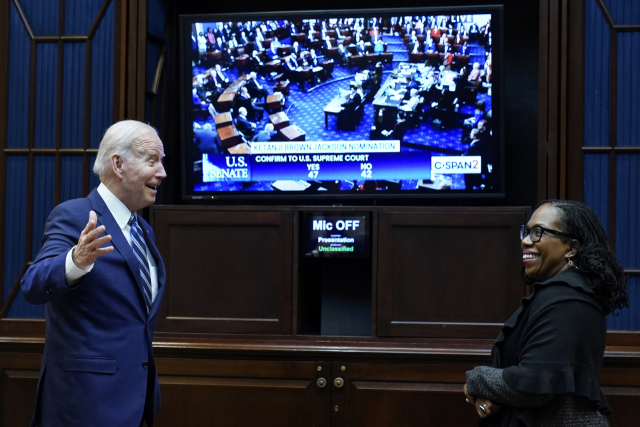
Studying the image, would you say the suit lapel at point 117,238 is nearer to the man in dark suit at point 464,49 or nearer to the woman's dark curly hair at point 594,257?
the woman's dark curly hair at point 594,257

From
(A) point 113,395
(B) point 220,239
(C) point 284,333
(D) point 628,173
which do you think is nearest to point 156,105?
(B) point 220,239

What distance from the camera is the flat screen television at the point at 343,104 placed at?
11.7 feet

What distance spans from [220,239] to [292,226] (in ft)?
1.21

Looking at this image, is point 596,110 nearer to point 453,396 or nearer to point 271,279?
point 453,396

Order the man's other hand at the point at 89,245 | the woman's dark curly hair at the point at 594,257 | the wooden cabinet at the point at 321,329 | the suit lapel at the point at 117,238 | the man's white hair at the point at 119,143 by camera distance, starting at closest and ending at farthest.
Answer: the man's other hand at the point at 89,245 → the woman's dark curly hair at the point at 594,257 → the suit lapel at the point at 117,238 → the man's white hair at the point at 119,143 → the wooden cabinet at the point at 321,329

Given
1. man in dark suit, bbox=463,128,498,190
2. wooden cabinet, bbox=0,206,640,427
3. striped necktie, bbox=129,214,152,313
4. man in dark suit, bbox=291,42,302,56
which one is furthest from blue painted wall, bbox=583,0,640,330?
striped necktie, bbox=129,214,152,313

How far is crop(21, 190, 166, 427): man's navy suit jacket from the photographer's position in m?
2.04

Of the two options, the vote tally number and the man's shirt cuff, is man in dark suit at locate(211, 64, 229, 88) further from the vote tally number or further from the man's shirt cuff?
the man's shirt cuff

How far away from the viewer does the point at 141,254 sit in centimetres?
226

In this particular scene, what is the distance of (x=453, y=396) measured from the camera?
127 inches

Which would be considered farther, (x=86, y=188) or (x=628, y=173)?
(x=86, y=188)

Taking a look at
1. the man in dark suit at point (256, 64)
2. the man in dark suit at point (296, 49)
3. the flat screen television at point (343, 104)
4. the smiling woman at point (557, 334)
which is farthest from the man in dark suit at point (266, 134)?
the smiling woman at point (557, 334)

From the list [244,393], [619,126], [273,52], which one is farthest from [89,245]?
[619,126]

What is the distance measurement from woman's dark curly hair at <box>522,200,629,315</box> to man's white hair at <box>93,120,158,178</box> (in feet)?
4.49
